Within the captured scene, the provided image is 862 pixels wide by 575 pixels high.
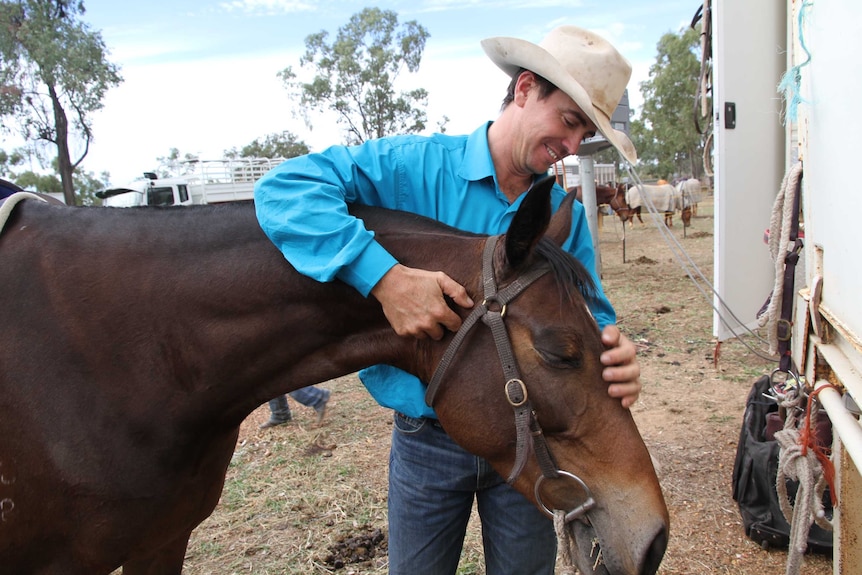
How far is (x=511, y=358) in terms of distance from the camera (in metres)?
1.40

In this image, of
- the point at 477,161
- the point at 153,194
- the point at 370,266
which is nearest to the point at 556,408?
the point at 370,266

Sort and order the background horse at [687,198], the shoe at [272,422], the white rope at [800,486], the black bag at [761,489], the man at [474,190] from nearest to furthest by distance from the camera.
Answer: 1. the man at [474,190]
2. the white rope at [800,486]
3. the black bag at [761,489]
4. the shoe at [272,422]
5. the background horse at [687,198]

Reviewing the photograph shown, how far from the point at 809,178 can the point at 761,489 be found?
199 cm

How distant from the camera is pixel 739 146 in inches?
158

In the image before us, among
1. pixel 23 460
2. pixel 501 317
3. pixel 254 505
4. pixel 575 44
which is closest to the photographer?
pixel 501 317

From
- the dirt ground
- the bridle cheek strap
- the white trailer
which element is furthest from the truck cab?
the bridle cheek strap

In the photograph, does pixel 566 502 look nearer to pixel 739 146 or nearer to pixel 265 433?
pixel 739 146

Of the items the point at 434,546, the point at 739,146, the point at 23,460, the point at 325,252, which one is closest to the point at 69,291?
the point at 23,460

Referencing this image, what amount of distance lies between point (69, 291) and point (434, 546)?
1.35 m

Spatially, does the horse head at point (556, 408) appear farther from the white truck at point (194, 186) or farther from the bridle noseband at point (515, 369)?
the white truck at point (194, 186)

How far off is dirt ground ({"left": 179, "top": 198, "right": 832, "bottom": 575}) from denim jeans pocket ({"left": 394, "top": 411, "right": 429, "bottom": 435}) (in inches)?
59.3

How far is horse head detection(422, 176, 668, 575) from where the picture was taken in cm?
137

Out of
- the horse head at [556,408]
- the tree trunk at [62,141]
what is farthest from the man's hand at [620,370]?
the tree trunk at [62,141]

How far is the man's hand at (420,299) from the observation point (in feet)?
4.66
